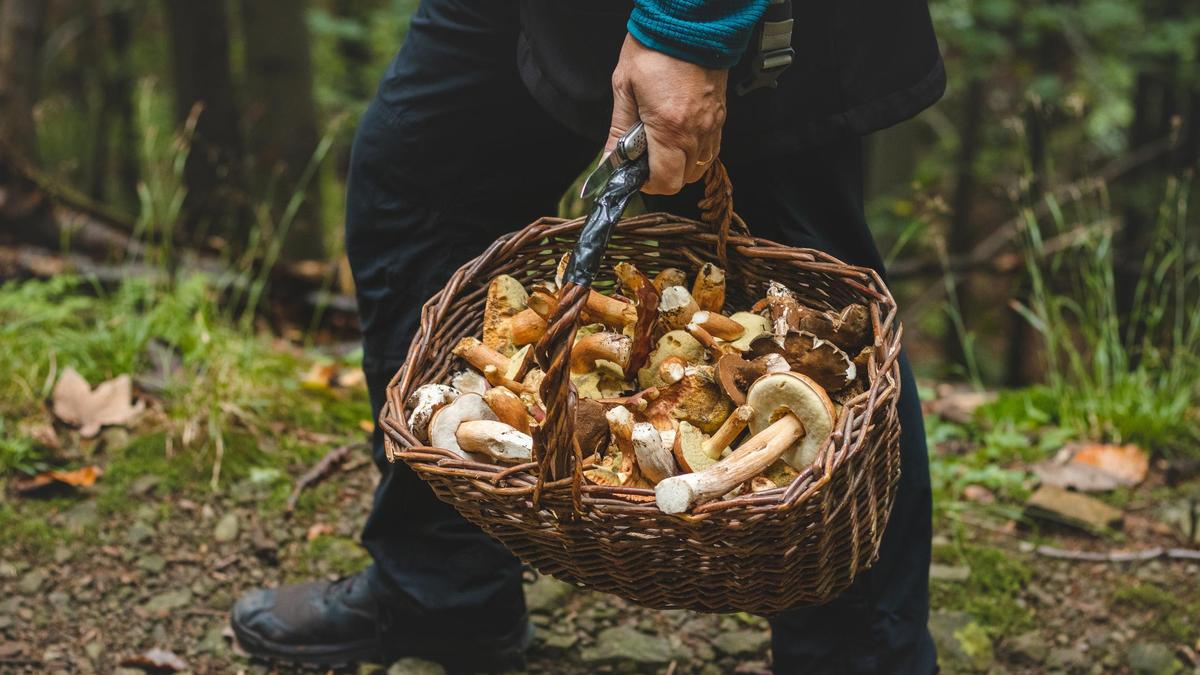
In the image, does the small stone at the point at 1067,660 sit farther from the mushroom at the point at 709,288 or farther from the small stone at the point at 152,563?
the small stone at the point at 152,563

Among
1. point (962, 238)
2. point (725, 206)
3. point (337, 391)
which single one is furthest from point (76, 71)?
point (725, 206)

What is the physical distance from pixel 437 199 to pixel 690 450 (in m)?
0.78

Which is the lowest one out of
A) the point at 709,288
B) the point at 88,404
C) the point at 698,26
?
the point at 88,404

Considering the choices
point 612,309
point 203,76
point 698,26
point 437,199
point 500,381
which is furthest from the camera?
point 203,76

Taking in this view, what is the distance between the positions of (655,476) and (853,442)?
0.25 meters

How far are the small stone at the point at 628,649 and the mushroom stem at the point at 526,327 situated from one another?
0.95 metres

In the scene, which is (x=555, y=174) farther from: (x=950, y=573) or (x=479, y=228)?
(x=950, y=573)

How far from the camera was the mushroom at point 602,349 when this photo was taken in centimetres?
152

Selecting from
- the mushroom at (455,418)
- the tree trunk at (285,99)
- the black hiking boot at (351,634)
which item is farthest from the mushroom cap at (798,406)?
the tree trunk at (285,99)

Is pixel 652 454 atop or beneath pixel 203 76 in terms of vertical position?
atop

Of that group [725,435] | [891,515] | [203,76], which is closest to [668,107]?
[725,435]

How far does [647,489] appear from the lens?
120 cm

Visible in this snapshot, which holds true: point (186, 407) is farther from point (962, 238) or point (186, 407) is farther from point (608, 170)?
point (962, 238)

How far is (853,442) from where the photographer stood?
1239 mm
